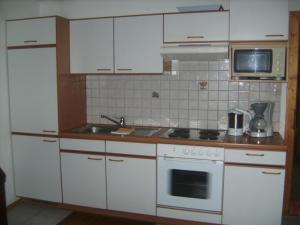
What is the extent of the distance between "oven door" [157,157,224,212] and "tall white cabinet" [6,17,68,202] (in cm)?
116

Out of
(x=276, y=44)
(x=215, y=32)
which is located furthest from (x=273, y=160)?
(x=215, y=32)

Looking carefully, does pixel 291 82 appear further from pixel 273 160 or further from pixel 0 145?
pixel 0 145

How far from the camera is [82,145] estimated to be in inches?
115

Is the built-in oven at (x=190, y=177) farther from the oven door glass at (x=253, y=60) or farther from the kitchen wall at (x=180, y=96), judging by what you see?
the oven door glass at (x=253, y=60)

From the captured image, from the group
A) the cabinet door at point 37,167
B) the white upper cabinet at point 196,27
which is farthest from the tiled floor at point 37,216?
the white upper cabinet at point 196,27

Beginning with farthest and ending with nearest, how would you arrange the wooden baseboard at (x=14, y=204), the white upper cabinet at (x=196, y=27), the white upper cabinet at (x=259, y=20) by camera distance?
the wooden baseboard at (x=14, y=204) < the white upper cabinet at (x=196, y=27) < the white upper cabinet at (x=259, y=20)

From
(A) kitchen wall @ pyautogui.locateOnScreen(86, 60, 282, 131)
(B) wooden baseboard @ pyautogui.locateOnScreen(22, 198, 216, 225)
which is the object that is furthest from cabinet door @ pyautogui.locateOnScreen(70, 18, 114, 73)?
(B) wooden baseboard @ pyautogui.locateOnScreen(22, 198, 216, 225)

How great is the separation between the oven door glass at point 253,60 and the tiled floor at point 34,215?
7.74 ft

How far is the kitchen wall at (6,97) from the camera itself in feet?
9.87

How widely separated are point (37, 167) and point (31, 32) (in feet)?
4.71

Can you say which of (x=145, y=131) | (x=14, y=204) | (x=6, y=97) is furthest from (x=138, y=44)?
(x=14, y=204)

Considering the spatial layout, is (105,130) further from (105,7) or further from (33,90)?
(105,7)

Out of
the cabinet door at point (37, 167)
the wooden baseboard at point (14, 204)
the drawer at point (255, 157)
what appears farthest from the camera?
Answer: the wooden baseboard at point (14, 204)

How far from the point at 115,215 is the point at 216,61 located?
1936 millimetres
